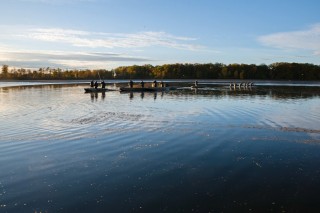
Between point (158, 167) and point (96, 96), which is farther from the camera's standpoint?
point (96, 96)

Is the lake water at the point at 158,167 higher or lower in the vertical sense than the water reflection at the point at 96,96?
lower

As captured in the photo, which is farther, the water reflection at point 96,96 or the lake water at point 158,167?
the water reflection at point 96,96

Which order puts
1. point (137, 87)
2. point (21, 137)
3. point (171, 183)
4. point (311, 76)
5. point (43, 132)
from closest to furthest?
point (171, 183) → point (21, 137) → point (43, 132) → point (137, 87) → point (311, 76)

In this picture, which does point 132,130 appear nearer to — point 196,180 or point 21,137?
point 21,137

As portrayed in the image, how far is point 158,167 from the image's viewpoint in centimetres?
1261

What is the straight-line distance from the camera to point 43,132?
762 inches

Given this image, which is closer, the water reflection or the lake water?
the lake water

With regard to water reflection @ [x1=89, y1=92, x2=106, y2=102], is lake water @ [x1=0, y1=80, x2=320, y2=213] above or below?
below

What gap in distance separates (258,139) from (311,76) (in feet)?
584

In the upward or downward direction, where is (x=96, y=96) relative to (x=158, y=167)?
upward

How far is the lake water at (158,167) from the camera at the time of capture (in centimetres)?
938

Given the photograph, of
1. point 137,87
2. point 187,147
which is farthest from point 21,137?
point 137,87

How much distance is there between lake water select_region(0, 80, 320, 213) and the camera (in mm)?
9383

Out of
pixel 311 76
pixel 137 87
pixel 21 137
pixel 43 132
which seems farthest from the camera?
pixel 311 76
